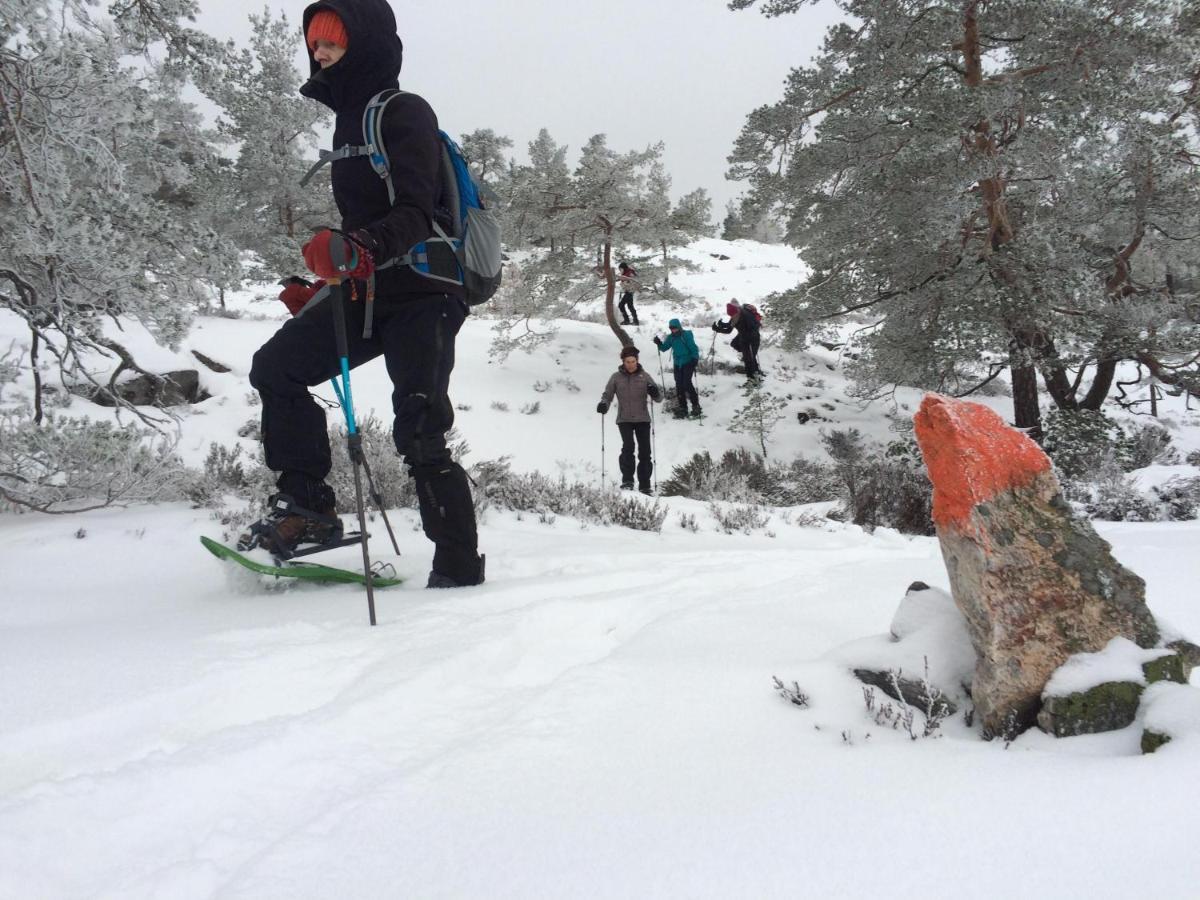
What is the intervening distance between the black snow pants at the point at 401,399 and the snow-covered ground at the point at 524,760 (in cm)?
30

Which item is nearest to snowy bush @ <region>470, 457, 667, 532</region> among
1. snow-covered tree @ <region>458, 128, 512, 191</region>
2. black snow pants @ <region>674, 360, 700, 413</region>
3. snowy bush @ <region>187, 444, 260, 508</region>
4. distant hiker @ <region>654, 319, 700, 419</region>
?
snowy bush @ <region>187, 444, 260, 508</region>

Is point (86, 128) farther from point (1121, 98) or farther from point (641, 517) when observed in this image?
point (1121, 98)

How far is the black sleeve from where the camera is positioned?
2465mm

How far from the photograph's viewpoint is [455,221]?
111 inches

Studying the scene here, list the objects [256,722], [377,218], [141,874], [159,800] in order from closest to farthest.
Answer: [141,874], [159,800], [256,722], [377,218]

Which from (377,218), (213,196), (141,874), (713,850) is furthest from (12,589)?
(213,196)

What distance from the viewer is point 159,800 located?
3.84 ft

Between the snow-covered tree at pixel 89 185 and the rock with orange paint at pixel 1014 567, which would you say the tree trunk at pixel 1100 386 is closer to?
the rock with orange paint at pixel 1014 567

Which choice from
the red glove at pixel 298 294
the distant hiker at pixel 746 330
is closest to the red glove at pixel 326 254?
the red glove at pixel 298 294

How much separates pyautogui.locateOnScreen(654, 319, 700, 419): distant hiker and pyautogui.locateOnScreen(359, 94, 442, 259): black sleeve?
41.5 ft

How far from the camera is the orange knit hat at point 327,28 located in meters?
2.63

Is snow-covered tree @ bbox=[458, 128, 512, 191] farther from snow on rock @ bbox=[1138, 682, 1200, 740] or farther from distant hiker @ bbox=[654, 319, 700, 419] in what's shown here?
snow on rock @ bbox=[1138, 682, 1200, 740]

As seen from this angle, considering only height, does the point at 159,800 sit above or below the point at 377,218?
below

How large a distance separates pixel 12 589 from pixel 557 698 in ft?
9.28
